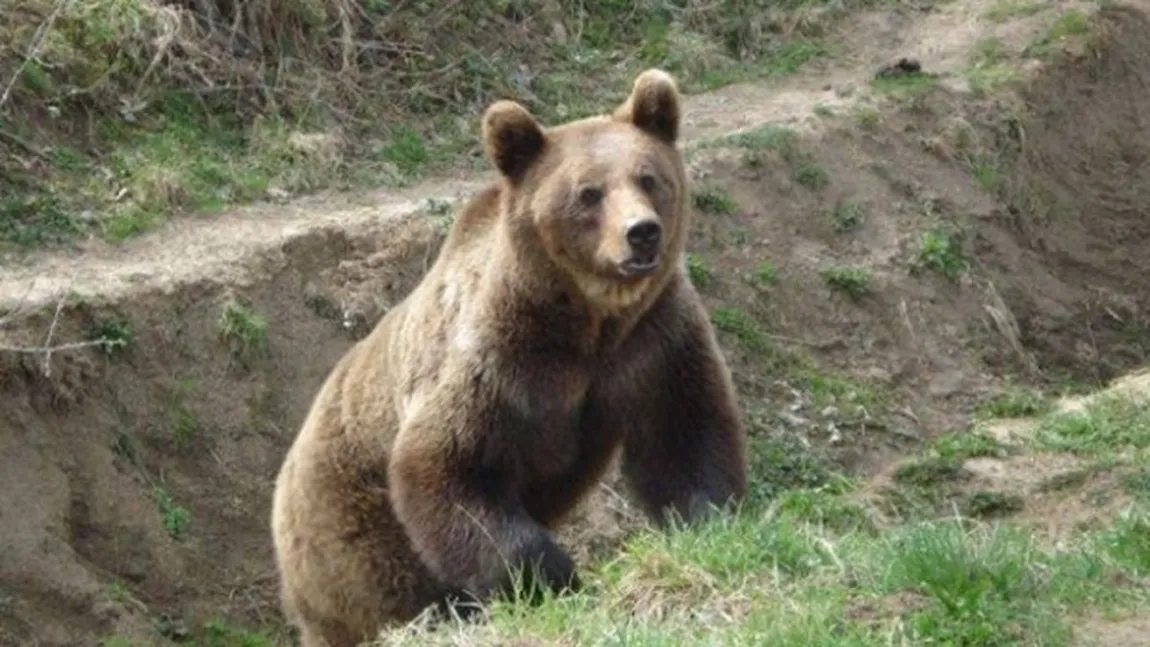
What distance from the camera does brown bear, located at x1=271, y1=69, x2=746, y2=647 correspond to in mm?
8109

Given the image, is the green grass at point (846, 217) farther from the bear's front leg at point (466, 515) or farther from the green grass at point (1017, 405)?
the bear's front leg at point (466, 515)

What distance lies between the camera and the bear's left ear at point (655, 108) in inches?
335

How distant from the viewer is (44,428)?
11.5m

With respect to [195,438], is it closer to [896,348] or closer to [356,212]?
[356,212]

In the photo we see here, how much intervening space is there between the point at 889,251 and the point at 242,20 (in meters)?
4.45

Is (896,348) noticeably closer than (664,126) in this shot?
No

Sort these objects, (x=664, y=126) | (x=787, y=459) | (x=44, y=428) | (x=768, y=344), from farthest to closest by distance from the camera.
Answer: (x=768, y=344)
(x=787, y=459)
(x=44, y=428)
(x=664, y=126)

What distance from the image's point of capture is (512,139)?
27.8ft

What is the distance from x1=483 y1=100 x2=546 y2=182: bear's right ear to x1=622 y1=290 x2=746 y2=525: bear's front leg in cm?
79

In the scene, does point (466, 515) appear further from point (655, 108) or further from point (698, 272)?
point (698, 272)

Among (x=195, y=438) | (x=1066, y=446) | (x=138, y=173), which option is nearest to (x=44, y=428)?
(x=195, y=438)

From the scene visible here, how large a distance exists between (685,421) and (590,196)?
94 centimetres

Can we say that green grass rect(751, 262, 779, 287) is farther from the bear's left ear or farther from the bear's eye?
the bear's eye

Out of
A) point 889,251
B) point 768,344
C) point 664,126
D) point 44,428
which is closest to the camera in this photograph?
point 664,126
